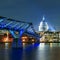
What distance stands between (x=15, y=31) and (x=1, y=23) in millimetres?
9910

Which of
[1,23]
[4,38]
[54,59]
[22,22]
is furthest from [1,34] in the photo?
[54,59]

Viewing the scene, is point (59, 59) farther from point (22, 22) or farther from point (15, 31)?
point (22, 22)

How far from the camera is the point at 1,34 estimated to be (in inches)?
7549

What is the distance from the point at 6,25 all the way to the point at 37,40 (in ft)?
330

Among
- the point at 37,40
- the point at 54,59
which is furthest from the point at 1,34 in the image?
the point at 54,59

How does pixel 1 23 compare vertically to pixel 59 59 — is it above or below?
above

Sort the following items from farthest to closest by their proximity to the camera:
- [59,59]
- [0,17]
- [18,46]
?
1. [18,46]
2. [0,17]
3. [59,59]

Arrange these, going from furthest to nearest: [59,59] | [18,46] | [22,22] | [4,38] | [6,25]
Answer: [4,38]
[22,22]
[18,46]
[6,25]
[59,59]

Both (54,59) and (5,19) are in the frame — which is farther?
(5,19)

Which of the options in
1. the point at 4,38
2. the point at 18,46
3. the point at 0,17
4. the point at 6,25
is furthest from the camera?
the point at 4,38

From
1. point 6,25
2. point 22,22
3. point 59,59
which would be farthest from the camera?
point 22,22

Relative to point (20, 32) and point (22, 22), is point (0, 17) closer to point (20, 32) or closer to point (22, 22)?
point (20, 32)

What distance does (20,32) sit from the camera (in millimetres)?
86188

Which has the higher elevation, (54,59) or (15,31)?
(15,31)
